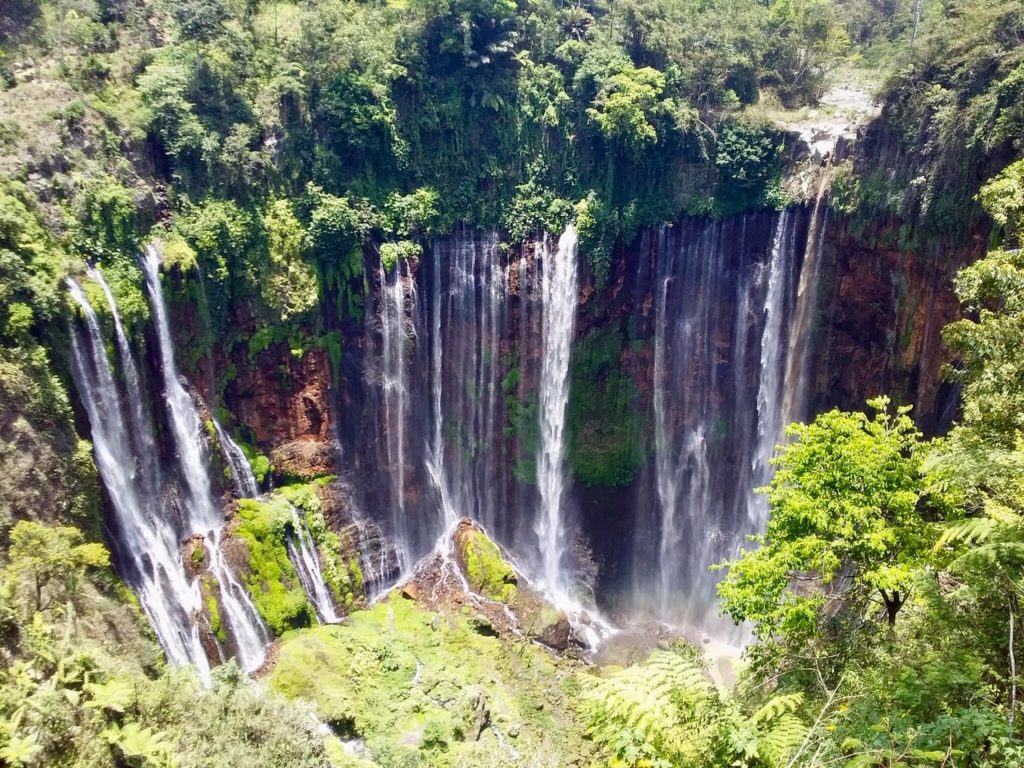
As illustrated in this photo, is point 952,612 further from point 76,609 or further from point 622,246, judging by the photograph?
point 622,246

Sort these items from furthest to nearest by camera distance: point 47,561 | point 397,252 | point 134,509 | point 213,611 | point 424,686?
point 397,252 < point 213,611 < point 134,509 < point 424,686 < point 47,561

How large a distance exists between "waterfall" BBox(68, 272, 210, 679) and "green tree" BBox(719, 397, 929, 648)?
1435cm

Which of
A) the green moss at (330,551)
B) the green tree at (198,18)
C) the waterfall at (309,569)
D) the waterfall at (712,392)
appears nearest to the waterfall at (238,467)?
the green moss at (330,551)

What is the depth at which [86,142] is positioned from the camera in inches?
739

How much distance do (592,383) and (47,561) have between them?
56.7 feet

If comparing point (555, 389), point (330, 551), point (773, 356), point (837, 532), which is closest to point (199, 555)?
point (330, 551)

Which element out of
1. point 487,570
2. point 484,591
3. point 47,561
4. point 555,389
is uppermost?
point 47,561

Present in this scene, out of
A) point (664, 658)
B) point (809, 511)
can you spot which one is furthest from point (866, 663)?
point (664, 658)

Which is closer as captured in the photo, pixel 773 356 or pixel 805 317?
pixel 805 317

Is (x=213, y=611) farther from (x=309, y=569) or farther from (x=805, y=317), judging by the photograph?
(x=805, y=317)

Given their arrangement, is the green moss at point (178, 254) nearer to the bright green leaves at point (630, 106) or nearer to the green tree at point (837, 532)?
the bright green leaves at point (630, 106)

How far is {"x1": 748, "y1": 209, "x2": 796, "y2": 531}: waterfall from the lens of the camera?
2280 centimetres

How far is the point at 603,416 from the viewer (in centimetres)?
2603

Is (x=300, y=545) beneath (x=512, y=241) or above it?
beneath
